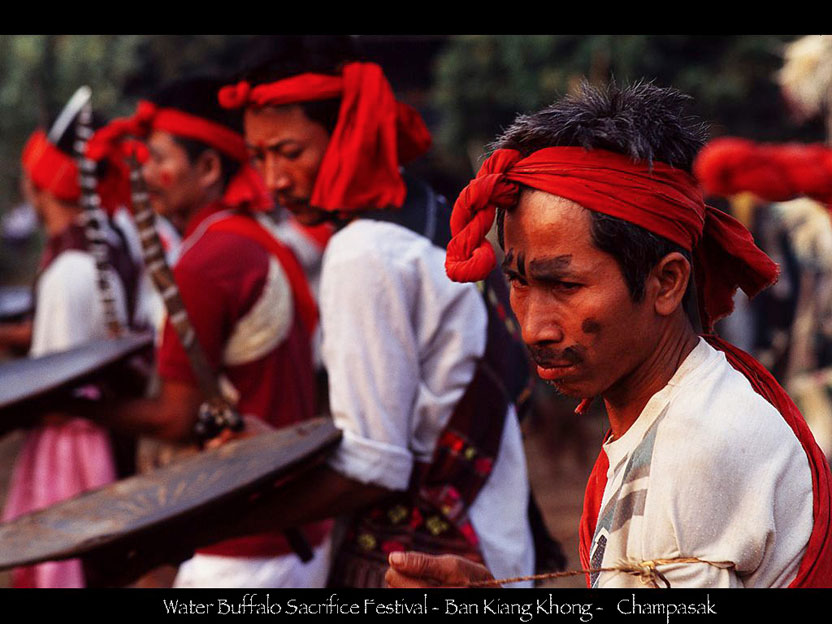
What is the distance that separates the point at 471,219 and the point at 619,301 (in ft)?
0.93

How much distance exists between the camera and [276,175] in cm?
304

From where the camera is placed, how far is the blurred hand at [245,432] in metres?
3.37

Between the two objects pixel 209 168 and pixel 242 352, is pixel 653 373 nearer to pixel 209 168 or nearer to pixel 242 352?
pixel 242 352

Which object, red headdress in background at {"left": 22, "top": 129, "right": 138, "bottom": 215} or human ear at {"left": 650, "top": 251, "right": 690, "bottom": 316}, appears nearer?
human ear at {"left": 650, "top": 251, "right": 690, "bottom": 316}

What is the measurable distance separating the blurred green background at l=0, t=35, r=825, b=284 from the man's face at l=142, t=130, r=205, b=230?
154 inches

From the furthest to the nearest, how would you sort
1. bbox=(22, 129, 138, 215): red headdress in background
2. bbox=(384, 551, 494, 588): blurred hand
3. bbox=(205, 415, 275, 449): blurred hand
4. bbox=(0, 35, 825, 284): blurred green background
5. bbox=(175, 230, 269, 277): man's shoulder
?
bbox=(0, 35, 825, 284): blurred green background → bbox=(22, 129, 138, 215): red headdress in background → bbox=(175, 230, 269, 277): man's shoulder → bbox=(205, 415, 275, 449): blurred hand → bbox=(384, 551, 494, 588): blurred hand

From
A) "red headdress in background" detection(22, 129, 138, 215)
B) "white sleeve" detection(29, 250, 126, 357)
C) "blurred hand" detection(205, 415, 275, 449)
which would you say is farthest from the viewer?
"red headdress in background" detection(22, 129, 138, 215)

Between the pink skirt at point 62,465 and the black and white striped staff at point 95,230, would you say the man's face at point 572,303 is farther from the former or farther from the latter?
the pink skirt at point 62,465

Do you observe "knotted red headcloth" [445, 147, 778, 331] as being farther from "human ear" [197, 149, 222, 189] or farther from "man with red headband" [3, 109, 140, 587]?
"man with red headband" [3, 109, 140, 587]

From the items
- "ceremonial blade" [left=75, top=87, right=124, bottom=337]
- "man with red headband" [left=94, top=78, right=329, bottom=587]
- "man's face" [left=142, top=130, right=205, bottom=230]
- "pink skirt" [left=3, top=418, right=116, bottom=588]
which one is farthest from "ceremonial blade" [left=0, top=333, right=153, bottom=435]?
"pink skirt" [left=3, top=418, right=116, bottom=588]

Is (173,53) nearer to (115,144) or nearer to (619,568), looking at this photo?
(115,144)

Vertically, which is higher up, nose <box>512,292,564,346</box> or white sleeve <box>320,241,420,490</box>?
nose <box>512,292,564,346</box>

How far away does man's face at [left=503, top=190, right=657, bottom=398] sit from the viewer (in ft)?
5.50

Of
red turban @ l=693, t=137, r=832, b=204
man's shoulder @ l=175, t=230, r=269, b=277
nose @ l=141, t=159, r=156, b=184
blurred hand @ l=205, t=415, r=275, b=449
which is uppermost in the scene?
red turban @ l=693, t=137, r=832, b=204
